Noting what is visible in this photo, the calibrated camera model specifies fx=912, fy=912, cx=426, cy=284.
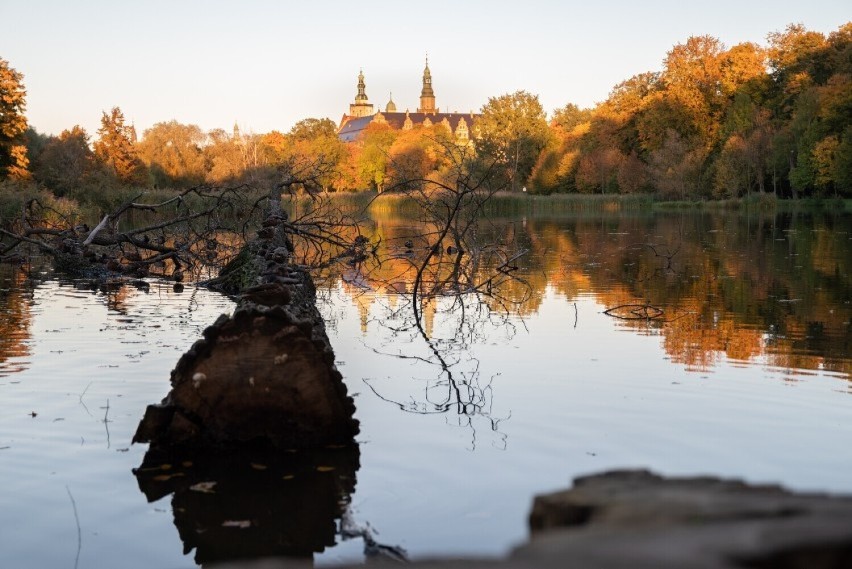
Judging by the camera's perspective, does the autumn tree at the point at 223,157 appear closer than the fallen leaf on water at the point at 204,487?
No

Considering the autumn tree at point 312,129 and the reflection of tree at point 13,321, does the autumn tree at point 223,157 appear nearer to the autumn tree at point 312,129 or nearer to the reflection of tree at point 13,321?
the autumn tree at point 312,129

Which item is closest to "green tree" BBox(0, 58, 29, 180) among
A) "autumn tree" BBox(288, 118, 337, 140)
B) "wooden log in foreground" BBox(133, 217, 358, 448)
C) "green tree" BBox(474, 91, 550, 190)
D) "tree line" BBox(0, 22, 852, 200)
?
"tree line" BBox(0, 22, 852, 200)

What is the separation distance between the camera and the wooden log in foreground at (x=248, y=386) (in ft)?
19.5

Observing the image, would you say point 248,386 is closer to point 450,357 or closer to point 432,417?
point 432,417

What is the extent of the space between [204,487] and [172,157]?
240 feet

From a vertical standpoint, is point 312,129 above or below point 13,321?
above

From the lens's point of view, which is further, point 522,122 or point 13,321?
point 522,122

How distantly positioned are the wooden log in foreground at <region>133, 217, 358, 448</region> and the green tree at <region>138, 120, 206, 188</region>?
6305cm

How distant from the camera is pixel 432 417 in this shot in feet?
23.5

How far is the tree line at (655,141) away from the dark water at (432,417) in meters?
33.4

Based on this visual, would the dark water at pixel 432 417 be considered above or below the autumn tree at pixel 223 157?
below

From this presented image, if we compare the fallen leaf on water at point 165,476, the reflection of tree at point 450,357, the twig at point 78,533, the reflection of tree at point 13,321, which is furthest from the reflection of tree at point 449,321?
the reflection of tree at point 13,321

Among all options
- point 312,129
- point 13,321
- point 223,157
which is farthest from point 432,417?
point 312,129

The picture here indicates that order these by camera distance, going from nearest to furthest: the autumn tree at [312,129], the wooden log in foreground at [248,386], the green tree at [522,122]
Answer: the wooden log in foreground at [248,386] → the green tree at [522,122] → the autumn tree at [312,129]
